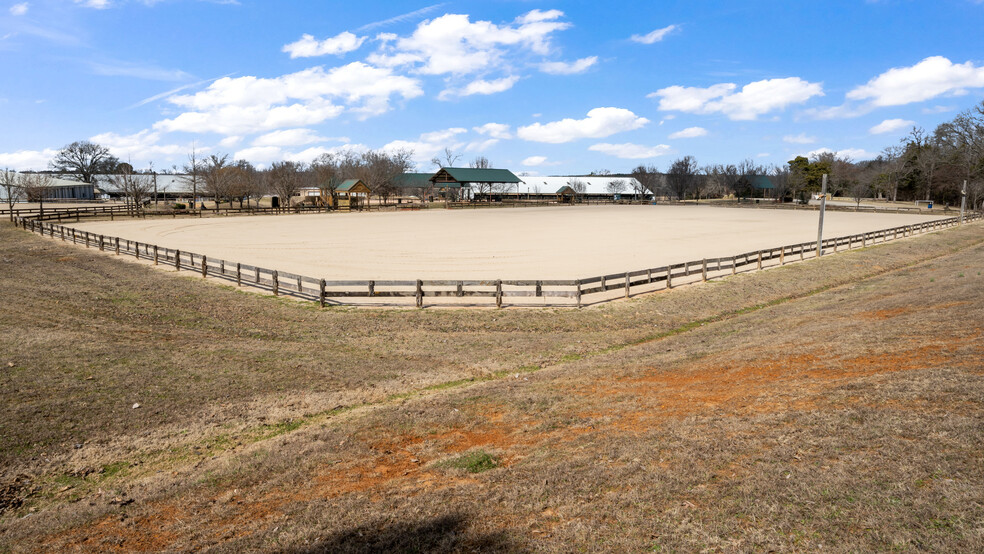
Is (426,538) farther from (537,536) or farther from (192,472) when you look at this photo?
(192,472)

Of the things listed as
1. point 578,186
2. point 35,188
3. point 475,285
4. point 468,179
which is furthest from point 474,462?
point 578,186

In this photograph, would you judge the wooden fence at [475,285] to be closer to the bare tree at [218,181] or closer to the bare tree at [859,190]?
the bare tree at [218,181]

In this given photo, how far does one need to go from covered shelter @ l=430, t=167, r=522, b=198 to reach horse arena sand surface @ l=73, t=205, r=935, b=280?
4903 centimetres

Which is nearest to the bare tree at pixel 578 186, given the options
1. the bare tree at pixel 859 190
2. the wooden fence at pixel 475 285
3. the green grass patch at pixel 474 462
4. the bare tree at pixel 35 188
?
the bare tree at pixel 859 190

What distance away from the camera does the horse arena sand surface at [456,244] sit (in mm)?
31375

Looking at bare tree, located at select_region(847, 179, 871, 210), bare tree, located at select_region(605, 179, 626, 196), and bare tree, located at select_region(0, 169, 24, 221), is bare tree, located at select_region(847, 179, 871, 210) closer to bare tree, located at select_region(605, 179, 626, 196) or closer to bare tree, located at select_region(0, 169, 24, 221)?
bare tree, located at select_region(605, 179, 626, 196)

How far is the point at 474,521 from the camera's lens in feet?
21.4

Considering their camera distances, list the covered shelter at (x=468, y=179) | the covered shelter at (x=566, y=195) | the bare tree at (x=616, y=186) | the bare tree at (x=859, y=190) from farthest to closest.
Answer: the bare tree at (x=616, y=186)
the covered shelter at (x=566, y=195)
the bare tree at (x=859, y=190)
the covered shelter at (x=468, y=179)

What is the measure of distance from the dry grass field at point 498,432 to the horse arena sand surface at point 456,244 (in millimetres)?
12528

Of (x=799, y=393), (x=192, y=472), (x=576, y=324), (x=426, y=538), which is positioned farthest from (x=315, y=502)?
(x=576, y=324)

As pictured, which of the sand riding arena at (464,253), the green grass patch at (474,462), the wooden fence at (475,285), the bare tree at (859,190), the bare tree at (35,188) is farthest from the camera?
the bare tree at (859,190)

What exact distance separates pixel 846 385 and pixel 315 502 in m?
8.73

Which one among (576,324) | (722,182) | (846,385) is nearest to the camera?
(846,385)

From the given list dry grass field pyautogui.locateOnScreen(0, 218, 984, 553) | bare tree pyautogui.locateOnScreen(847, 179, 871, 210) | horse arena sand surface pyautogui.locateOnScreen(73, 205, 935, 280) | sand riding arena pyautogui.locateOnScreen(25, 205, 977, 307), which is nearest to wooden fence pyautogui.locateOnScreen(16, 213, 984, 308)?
sand riding arena pyautogui.locateOnScreen(25, 205, 977, 307)
